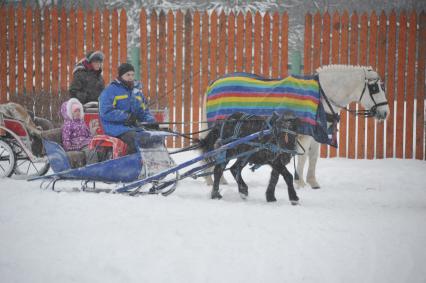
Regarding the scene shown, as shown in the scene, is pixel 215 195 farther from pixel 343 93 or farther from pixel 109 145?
pixel 343 93

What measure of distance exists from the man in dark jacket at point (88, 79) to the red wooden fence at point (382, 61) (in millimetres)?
4342

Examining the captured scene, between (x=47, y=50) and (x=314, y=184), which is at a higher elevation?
(x=47, y=50)

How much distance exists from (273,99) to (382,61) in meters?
4.30

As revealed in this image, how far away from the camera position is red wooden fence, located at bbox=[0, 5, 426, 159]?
10.1 m

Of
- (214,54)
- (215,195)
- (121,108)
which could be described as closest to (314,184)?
(215,195)

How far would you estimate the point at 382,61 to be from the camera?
10148 mm

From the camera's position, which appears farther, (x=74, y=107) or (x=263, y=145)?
(x=74, y=107)

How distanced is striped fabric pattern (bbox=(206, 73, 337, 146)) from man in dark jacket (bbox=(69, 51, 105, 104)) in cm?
196

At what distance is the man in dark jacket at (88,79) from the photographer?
776cm

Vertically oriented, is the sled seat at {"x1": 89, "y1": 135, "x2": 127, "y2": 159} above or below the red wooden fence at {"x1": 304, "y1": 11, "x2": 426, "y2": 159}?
below

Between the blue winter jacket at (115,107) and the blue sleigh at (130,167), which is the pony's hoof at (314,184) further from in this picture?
the blue winter jacket at (115,107)

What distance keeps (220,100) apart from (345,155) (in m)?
4.08

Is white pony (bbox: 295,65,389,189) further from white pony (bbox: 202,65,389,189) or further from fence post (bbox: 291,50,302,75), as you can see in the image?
fence post (bbox: 291,50,302,75)

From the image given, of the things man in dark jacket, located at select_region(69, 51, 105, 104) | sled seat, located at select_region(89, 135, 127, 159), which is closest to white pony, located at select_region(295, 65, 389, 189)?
sled seat, located at select_region(89, 135, 127, 159)
